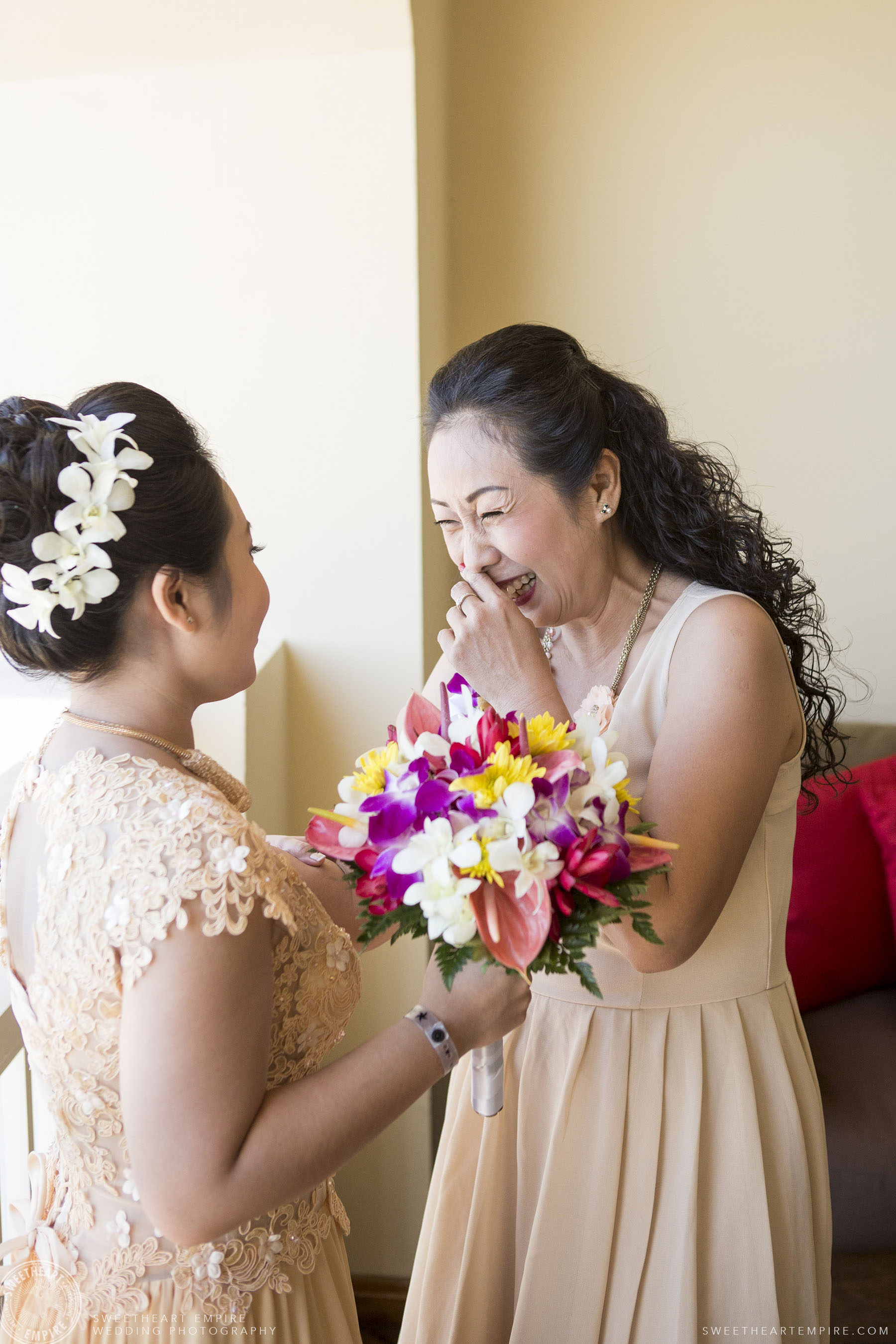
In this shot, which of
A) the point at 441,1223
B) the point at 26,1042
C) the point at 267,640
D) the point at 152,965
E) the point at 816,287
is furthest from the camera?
the point at 816,287

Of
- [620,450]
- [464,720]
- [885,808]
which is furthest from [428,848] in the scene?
[885,808]

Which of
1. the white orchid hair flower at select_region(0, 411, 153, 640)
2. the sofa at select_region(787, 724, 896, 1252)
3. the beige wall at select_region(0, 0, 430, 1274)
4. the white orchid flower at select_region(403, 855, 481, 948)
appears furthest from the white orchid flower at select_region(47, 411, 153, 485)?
the sofa at select_region(787, 724, 896, 1252)

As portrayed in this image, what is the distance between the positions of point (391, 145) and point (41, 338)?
2.59ft

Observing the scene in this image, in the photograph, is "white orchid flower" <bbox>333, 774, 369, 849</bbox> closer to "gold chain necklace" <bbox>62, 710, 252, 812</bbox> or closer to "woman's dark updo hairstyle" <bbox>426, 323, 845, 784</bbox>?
"gold chain necklace" <bbox>62, 710, 252, 812</bbox>

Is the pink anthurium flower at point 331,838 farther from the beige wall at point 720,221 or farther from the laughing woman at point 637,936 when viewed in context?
the beige wall at point 720,221

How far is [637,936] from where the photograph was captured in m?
1.04

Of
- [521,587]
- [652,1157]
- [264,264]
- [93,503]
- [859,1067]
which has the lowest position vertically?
[859,1067]

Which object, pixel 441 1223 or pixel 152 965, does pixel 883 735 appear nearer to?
pixel 441 1223

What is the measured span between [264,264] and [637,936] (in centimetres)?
153

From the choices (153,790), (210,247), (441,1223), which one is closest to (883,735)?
(441,1223)


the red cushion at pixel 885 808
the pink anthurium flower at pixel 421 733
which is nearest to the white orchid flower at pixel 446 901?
the pink anthurium flower at pixel 421 733

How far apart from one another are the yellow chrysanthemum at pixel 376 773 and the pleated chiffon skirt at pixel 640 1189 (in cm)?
53

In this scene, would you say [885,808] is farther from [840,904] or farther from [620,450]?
[620,450]

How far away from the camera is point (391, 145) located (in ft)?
6.31
